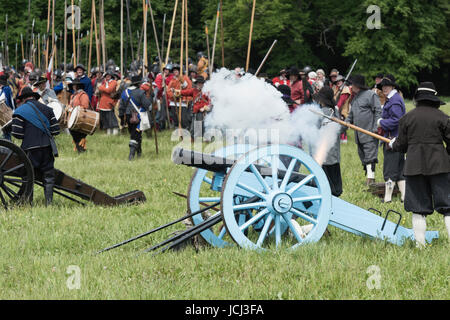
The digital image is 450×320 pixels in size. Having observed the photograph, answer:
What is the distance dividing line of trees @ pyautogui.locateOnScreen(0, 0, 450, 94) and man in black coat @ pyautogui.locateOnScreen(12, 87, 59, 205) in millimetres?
21333

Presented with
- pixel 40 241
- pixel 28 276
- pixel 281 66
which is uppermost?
pixel 28 276

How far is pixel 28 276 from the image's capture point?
5.07 meters

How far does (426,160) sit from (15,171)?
474 cm

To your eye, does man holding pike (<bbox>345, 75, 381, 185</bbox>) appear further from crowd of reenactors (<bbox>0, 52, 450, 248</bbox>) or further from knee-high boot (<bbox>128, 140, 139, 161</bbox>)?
knee-high boot (<bbox>128, 140, 139, 161</bbox>)

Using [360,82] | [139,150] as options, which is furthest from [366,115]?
[139,150]

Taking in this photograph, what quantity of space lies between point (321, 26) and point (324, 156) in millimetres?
26809

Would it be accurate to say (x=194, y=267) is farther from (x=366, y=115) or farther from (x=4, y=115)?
(x=4, y=115)

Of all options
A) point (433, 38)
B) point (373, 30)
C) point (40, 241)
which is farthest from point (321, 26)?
point (40, 241)

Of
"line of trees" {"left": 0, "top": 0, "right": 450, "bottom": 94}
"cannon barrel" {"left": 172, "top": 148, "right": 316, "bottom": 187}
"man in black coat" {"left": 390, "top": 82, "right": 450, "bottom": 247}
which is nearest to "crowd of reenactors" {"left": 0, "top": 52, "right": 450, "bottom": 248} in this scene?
"man in black coat" {"left": 390, "top": 82, "right": 450, "bottom": 247}

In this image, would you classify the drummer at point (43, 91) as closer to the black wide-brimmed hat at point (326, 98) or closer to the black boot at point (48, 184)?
the black boot at point (48, 184)

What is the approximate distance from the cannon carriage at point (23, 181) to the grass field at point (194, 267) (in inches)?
20.8

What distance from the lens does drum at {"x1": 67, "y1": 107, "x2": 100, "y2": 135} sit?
12258 mm

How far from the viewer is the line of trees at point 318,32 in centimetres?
3052
